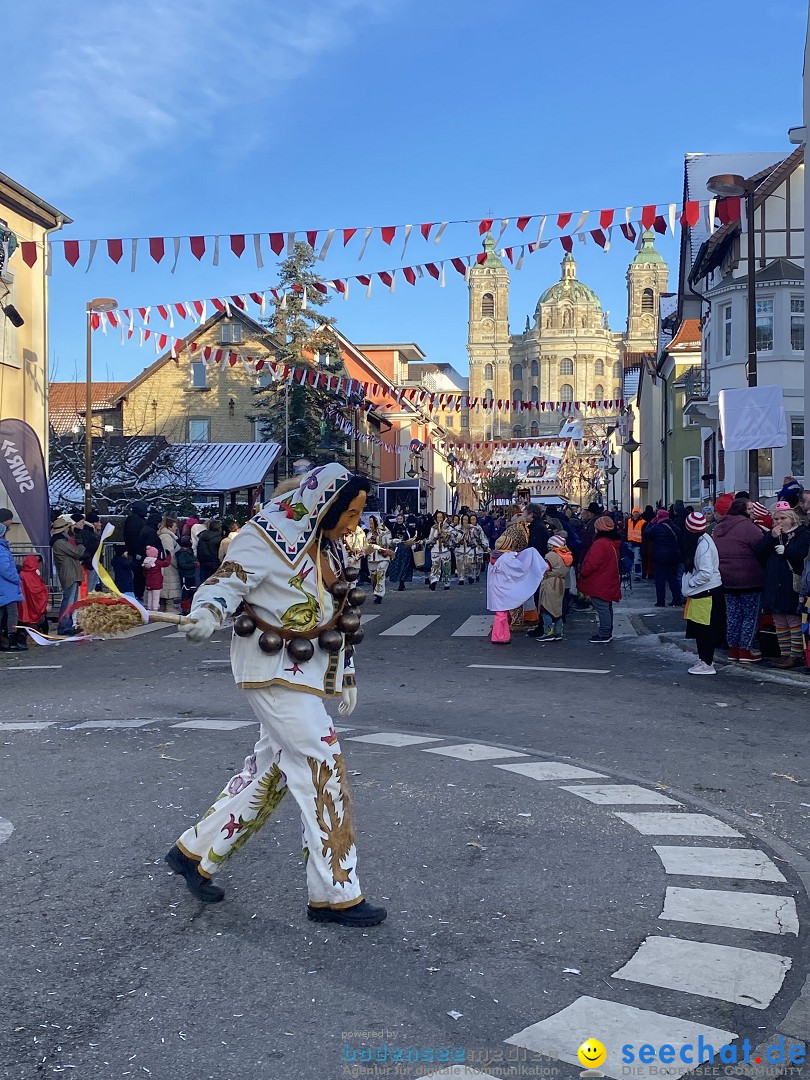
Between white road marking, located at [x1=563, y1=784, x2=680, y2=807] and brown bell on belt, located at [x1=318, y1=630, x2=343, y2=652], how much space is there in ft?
8.82

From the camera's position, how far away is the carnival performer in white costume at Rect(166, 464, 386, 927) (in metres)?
4.74

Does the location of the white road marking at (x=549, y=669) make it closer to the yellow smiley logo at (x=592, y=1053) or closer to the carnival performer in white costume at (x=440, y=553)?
the yellow smiley logo at (x=592, y=1053)

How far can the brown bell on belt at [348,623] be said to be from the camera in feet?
16.4

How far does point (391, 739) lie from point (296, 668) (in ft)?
13.8

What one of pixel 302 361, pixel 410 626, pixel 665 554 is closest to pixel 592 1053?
pixel 410 626

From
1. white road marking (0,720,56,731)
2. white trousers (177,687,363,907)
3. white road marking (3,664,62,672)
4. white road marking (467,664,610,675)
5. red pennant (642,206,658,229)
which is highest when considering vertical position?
red pennant (642,206,658,229)

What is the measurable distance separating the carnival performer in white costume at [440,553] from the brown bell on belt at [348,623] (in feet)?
68.8

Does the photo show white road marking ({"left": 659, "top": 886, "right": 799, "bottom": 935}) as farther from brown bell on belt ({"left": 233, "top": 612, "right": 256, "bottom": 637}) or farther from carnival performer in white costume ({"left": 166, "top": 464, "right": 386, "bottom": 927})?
brown bell on belt ({"left": 233, "top": 612, "right": 256, "bottom": 637})

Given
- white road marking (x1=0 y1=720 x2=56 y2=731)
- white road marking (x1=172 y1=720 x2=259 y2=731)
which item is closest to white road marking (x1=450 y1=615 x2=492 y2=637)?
white road marking (x1=172 y1=720 x2=259 y2=731)

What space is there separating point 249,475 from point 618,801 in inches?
1245

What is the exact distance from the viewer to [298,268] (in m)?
53.2

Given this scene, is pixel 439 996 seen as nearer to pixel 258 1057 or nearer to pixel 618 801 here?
pixel 258 1057

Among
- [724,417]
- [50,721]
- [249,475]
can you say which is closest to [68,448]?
[249,475]

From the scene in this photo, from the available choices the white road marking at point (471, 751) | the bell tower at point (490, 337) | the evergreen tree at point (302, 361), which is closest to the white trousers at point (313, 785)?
the white road marking at point (471, 751)
